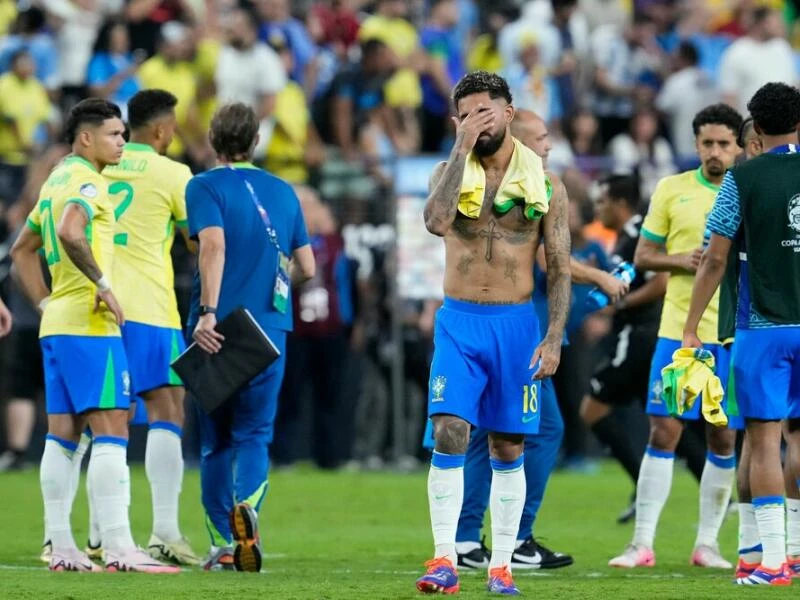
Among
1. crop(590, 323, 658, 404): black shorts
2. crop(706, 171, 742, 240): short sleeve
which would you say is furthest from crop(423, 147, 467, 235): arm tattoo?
crop(590, 323, 658, 404): black shorts

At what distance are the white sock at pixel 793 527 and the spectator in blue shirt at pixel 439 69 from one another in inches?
444

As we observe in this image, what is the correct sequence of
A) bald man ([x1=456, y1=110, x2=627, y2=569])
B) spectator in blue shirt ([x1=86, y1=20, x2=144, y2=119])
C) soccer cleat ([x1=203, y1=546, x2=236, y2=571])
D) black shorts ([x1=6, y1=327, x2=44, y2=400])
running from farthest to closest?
spectator in blue shirt ([x1=86, y1=20, x2=144, y2=119]) → black shorts ([x1=6, y1=327, x2=44, y2=400]) → bald man ([x1=456, y1=110, x2=627, y2=569]) → soccer cleat ([x1=203, y1=546, x2=236, y2=571])

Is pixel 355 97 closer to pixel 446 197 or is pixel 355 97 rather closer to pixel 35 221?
pixel 35 221

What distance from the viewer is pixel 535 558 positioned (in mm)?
9891

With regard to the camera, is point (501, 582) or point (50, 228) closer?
point (501, 582)

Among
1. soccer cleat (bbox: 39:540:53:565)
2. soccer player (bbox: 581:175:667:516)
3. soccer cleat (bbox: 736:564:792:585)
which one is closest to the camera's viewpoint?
soccer cleat (bbox: 736:564:792:585)

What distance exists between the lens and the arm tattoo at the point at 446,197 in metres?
7.84

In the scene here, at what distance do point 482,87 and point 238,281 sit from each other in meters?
2.32

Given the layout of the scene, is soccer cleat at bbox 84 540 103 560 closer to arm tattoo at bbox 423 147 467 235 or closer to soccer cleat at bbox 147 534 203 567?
soccer cleat at bbox 147 534 203 567

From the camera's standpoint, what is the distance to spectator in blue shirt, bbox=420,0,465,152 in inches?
795

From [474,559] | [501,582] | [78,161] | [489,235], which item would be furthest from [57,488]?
[489,235]

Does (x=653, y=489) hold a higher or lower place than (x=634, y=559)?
higher

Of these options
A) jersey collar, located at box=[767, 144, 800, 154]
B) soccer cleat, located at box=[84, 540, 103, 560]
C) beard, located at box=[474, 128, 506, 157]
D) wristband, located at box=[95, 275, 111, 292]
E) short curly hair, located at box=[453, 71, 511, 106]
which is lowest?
soccer cleat, located at box=[84, 540, 103, 560]

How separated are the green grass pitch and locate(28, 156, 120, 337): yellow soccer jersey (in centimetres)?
136
